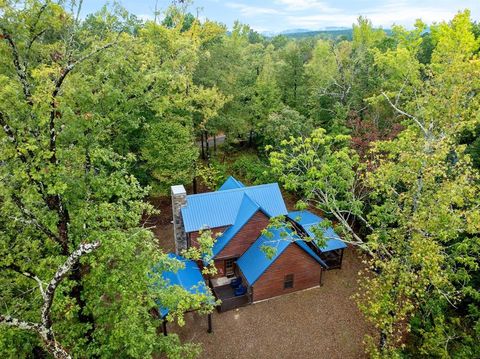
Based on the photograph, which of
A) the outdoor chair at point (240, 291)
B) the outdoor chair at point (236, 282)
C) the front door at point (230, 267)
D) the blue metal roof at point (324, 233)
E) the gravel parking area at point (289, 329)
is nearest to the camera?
the gravel parking area at point (289, 329)

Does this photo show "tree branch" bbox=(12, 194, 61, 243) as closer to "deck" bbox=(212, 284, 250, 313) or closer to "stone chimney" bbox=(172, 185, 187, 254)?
"stone chimney" bbox=(172, 185, 187, 254)

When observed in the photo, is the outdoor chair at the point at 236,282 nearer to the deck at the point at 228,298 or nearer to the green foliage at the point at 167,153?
the deck at the point at 228,298

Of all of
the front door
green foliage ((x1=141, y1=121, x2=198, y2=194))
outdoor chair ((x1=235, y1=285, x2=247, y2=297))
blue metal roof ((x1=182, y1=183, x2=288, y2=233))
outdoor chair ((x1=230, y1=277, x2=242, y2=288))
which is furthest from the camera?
green foliage ((x1=141, y1=121, x2=198, y2=194))

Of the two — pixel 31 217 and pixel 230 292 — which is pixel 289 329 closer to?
pixel 230 292

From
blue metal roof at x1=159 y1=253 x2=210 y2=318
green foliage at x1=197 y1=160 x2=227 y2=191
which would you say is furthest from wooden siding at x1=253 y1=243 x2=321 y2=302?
green foliage at x1=197 y1=160 x2=227 y2=191

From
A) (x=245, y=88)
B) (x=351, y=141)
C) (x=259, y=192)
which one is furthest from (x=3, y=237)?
(x=245, y=88)

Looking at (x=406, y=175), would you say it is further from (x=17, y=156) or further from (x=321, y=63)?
(x=321, y=63)

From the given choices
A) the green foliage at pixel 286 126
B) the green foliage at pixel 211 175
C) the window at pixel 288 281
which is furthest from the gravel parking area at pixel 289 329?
the green foliage at pixel 286 126

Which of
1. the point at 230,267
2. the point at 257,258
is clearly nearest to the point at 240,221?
the point at 257,258
